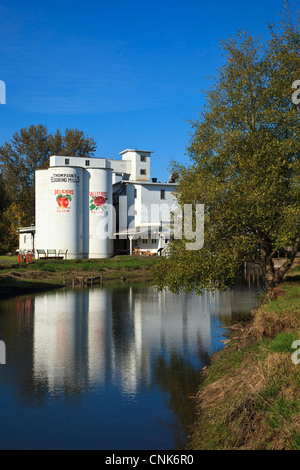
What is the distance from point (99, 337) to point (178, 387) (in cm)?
828

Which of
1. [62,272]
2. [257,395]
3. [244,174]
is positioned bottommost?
[62,272]

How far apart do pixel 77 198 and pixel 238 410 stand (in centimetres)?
5367

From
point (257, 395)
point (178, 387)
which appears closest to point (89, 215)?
point (178, 387)

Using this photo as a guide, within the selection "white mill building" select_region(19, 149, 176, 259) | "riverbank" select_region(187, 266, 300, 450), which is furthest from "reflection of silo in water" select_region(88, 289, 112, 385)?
"white mill building" select_region(19, 149, 176, 259)

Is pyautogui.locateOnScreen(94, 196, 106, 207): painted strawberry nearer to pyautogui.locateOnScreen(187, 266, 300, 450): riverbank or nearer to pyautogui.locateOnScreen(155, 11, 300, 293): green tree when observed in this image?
pyautogui.locateOnScreen(155, 11, 300, 293): green tree

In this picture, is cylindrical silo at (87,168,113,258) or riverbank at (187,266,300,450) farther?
cylindrical silo at (87,168,113,258)

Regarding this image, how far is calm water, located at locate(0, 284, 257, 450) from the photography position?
39.1 feet

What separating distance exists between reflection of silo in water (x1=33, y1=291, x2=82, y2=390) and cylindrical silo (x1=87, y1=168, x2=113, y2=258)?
2696cm

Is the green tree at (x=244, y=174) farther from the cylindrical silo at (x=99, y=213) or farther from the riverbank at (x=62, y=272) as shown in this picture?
the cylindrical silo at (x=99, y=213)

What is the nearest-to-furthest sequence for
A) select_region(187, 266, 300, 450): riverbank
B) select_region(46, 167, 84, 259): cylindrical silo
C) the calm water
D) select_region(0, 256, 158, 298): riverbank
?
select_region(187, 266, 300, 450): riverbank → the calm water → select_region(0, 256, 158, 298): riverbank → select_region(46, 167, 84, 259): cylindrical silo

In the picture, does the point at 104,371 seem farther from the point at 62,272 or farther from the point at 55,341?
the point at 62,272

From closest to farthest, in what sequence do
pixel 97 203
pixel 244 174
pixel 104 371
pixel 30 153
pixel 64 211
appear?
pixel 104 371 < pixel 244 174 < pixel 64 211 < pixel 97 203 < pixel 30 153

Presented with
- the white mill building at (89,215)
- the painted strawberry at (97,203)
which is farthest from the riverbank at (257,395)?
the painted strawberry at (97,203)

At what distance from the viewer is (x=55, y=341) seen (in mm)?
22250
